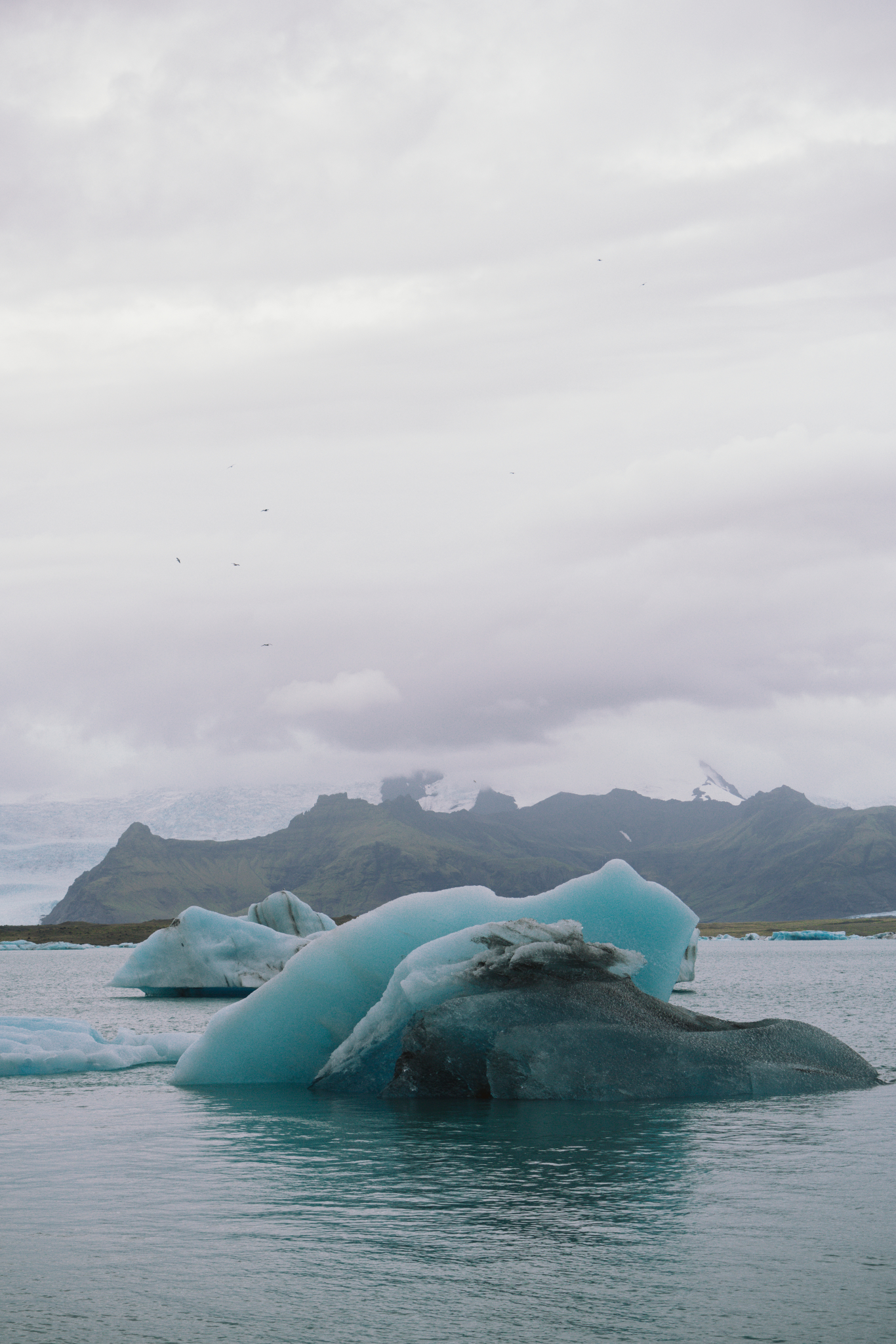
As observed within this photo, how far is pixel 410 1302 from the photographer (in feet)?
24.8

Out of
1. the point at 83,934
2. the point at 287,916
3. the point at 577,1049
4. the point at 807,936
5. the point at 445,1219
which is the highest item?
the point at 287,916

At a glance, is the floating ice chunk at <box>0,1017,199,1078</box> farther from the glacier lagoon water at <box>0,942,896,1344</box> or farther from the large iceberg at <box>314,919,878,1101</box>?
the large iceberg at <box>314,919,878,1101</box>

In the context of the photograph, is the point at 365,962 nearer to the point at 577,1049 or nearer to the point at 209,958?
the point at 577,1049

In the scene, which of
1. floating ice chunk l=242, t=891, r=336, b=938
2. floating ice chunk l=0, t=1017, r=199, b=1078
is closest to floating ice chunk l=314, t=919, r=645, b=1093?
floating ice chunk l=0, t=1017, r=199, b=1078

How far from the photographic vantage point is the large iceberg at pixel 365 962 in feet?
60.8

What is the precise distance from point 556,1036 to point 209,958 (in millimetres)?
32801

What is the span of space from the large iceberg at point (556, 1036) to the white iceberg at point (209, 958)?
30.1 m

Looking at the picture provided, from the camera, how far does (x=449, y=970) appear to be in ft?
54.7

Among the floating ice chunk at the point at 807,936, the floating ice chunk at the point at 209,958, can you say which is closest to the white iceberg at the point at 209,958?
the floating ice chunk at the point at 209,958

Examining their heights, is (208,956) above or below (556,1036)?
below

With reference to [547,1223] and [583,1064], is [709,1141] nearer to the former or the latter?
[583,1064]

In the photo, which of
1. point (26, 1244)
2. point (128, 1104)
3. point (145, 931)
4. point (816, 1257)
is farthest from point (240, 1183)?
point (145, 931)

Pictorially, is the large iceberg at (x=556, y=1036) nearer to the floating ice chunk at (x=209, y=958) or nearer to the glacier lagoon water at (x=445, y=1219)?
the glacier lagoon water at (x=445, y=1219)

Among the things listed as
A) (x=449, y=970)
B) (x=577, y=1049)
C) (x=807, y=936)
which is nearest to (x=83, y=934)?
(x=807, y=936)
